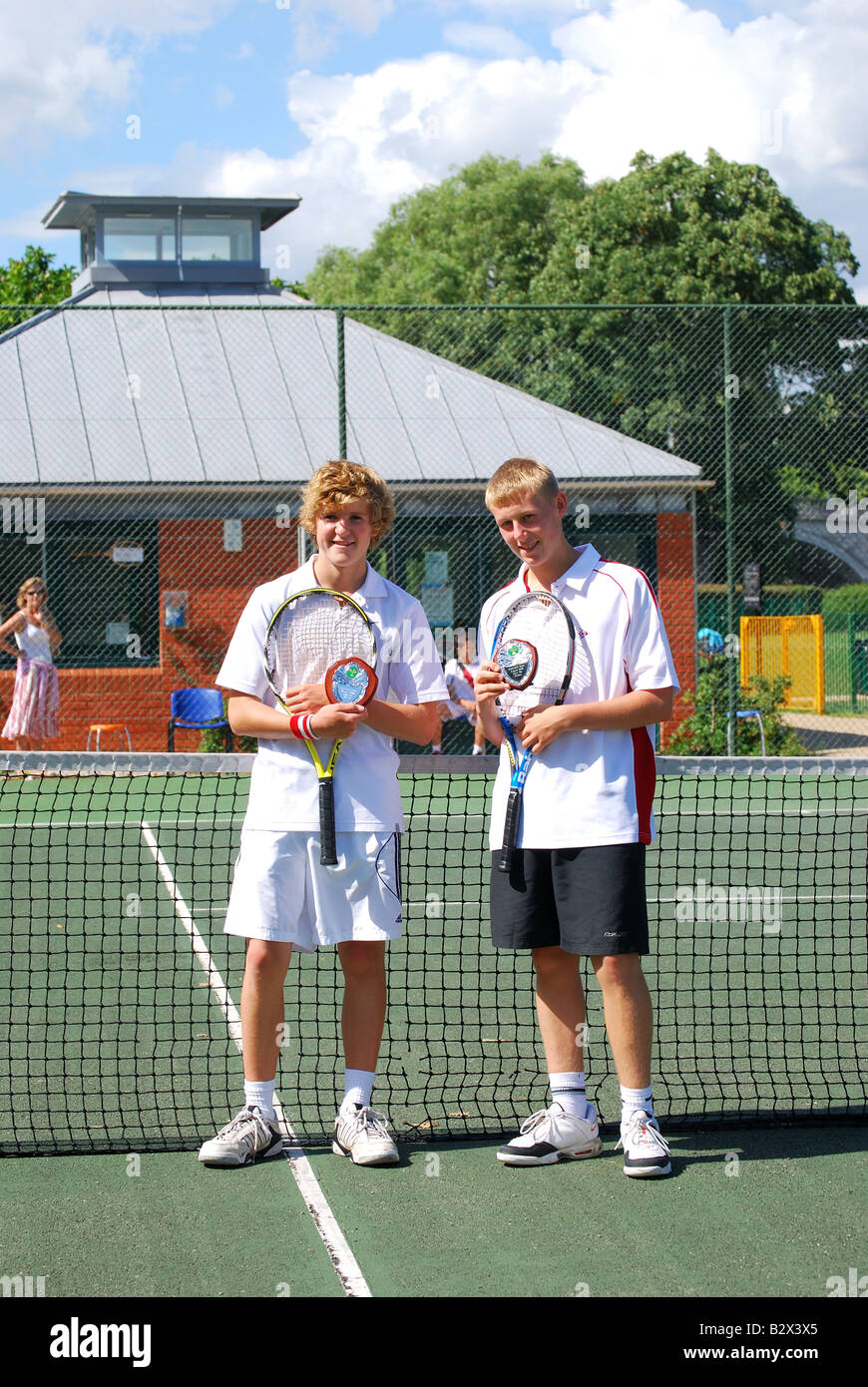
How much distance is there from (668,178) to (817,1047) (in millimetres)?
28164

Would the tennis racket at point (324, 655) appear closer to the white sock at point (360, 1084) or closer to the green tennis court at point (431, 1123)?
the white sock at point (360, 1084)

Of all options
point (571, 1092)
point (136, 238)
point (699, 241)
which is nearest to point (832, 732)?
point (571, 1092)

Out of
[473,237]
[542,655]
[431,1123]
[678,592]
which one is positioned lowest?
[431,1123]

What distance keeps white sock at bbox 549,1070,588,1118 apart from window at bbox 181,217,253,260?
21.2 m

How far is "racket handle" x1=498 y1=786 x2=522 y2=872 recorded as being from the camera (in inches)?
160

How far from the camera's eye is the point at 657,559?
15.1 metres

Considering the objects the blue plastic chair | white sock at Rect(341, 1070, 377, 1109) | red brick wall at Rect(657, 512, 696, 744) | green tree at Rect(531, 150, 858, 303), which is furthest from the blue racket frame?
green tree at Rect(531, 150, 858, 303)

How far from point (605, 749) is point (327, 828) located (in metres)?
0.78

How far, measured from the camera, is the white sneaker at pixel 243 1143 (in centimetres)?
404

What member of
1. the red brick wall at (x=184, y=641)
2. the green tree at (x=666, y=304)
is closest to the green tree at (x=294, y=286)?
the green tree at (x=666, y=304)

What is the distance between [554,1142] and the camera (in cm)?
410

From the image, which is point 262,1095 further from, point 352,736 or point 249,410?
point 249,410

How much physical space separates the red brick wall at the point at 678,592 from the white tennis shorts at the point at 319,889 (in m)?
9.81

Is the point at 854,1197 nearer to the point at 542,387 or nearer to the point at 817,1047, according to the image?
the point at 817,1047
